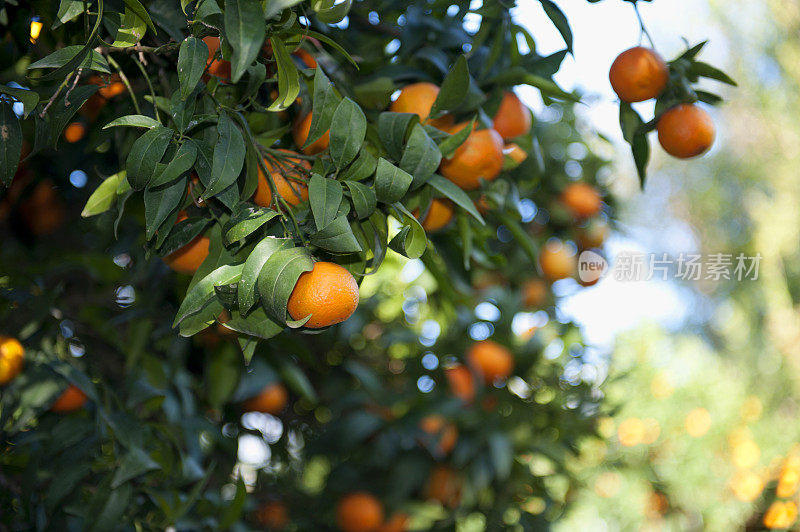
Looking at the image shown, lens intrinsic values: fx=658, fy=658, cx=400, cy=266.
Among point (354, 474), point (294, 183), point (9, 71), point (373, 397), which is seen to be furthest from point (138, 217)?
point (354, 474)

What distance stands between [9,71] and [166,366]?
39 centimetres

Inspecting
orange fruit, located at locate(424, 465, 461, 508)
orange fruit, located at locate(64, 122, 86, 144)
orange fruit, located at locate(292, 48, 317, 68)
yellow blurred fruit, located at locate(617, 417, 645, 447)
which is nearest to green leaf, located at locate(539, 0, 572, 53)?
orange fruit, located at locate(292, 48, 317, 68)

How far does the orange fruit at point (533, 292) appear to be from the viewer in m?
1.30

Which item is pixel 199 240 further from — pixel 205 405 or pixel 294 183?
pixel 205 405

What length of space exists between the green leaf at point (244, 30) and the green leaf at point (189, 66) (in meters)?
0.04

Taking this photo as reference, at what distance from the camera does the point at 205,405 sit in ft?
3.53

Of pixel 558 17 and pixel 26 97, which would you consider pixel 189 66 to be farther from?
pixel 558 17

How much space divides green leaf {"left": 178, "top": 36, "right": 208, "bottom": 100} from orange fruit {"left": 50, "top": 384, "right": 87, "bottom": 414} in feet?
1.65

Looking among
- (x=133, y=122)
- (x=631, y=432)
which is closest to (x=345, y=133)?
(x=133, y=122)

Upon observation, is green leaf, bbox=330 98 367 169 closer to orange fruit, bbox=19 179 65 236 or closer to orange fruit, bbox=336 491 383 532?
orange fruit, bbox=19 179 65 236

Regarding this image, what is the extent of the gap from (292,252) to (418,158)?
13 centimetres

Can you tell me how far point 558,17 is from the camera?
591 millimetres

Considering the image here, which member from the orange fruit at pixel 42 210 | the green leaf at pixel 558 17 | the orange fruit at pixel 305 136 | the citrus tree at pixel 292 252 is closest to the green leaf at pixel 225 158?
the citrus tree at pixel 292 252

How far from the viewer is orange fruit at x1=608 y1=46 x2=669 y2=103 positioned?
1.95 feet
